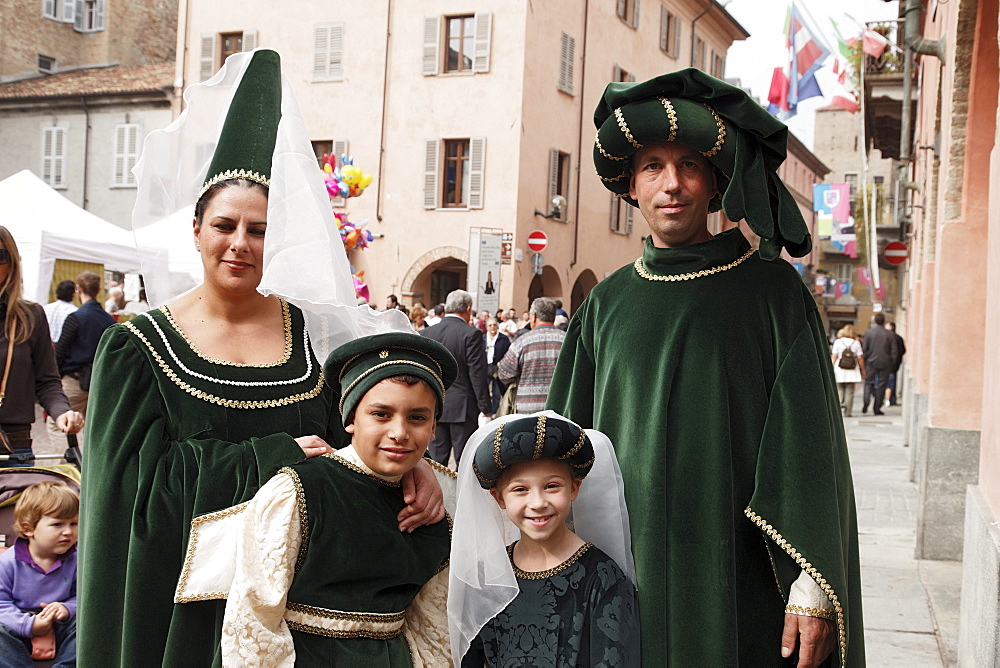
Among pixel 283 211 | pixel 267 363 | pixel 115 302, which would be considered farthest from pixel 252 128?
pixel 115 302

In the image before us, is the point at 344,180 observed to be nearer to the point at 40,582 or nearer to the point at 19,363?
the point at 19,363

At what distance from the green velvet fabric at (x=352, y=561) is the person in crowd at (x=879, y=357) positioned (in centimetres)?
1786

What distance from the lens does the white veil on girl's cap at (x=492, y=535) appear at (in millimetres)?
2461

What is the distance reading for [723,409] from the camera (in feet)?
8.30

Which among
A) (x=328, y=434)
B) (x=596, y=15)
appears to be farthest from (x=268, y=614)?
(x=596, y=15)

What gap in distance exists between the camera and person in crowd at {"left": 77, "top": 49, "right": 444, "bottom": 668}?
2416 mm

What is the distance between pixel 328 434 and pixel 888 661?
11.0 feet

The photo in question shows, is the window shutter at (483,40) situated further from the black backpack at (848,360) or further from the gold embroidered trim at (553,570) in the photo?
the gold embroidered trim at (553,570)

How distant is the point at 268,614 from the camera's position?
2.29 metres

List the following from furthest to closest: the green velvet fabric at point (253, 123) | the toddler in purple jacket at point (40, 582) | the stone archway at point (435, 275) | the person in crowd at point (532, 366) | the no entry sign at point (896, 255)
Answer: the stone archway at point (435, 275)
the no entry sign at point (896, 255)
the person in crowd at point (532, 366)
the toddler in purple jacket at point (40, 582)
the green velvet fabric at point (253, 123)

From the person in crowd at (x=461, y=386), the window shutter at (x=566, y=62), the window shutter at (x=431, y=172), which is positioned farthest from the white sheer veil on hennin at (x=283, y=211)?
the window shutter at (x=566, y=62)

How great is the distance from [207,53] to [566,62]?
8534 mm

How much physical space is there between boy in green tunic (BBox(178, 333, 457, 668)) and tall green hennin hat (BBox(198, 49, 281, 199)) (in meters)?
0.54

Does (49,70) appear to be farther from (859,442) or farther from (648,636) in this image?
(648,636)
